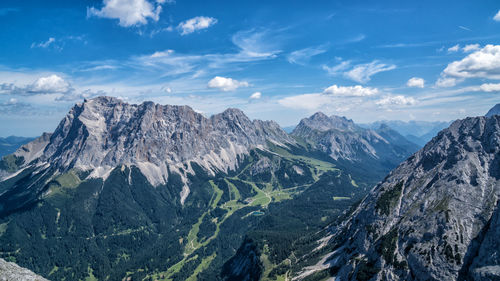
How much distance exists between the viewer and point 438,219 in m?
127

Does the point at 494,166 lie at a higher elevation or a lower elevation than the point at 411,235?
higher

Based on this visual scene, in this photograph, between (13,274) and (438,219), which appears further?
(438,219)

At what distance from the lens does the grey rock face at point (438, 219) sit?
112m

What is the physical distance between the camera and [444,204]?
132375 millimetres

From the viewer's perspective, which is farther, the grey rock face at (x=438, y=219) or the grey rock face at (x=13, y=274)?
the grey rock face at (x=438, y=219)

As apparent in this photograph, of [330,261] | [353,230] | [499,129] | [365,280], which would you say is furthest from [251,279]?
[499,129]

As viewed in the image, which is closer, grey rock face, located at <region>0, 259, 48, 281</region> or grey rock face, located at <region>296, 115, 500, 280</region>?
grey rock face, located at <region>0, 259, 48, 281</region>

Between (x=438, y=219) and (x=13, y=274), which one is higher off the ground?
(x=13, y=274)

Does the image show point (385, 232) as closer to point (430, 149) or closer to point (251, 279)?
point (430, 149)

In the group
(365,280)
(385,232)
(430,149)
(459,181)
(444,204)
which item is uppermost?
(430,149)

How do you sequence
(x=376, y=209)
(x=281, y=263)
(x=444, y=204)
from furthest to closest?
(x=281, y=263)
(x=376, y=209)
(x=444, y=204)

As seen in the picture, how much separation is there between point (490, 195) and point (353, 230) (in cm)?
6911

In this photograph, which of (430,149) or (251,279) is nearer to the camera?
(430,149)

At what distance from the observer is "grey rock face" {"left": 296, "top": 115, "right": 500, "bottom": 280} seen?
112 m
